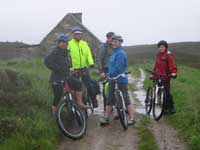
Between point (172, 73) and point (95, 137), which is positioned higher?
point (172, 73)

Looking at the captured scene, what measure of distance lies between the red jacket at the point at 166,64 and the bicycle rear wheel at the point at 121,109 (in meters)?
1.98

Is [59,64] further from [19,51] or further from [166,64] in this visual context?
[19,51]

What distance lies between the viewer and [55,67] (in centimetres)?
1054

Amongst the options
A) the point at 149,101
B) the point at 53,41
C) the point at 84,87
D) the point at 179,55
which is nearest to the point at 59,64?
the point at 84,87

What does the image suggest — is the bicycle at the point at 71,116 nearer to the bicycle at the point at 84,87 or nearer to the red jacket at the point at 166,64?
the bicycle at the point at 84,87

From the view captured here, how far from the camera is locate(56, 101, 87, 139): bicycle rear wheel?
10249 mm

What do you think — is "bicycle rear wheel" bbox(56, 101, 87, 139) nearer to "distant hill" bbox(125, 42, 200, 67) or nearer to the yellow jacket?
the yellow jacket

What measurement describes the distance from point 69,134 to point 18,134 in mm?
1117

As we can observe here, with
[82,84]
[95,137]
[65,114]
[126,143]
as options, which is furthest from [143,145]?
[82,84]

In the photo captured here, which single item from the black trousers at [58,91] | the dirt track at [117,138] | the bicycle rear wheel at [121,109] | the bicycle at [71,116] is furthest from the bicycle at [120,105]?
the black trousers at [58,91]

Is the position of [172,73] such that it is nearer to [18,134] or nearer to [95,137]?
[95,137]

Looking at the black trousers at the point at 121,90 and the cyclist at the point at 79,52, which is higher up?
the cyclist at the point at 79,52

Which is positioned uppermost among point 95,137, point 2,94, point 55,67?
point 55,67

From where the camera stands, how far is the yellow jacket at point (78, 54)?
11695mm
